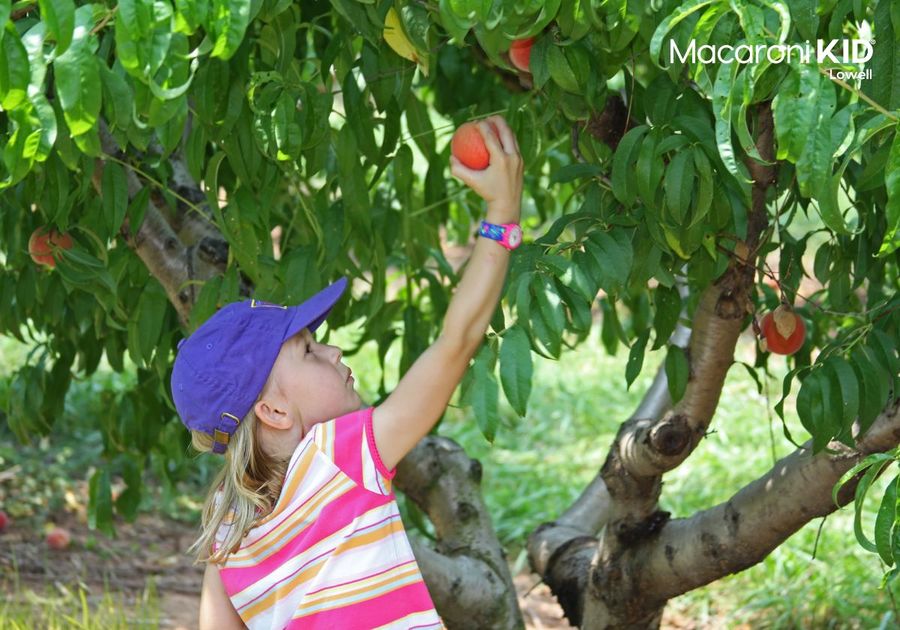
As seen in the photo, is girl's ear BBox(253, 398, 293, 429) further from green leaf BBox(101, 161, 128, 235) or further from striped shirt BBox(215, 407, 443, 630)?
green leaf BBox(101, 161, 128, 235)

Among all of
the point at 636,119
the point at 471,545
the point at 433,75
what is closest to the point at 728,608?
the point at 471,545

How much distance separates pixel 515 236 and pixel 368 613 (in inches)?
23.2

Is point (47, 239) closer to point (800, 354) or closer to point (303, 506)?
point (303, 506)

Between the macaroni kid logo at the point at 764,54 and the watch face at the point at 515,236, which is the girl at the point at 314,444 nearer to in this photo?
the watch face at the point at 515,236

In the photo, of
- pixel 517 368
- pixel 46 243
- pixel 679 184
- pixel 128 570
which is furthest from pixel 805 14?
pixel 128 570

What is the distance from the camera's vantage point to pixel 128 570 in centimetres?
430

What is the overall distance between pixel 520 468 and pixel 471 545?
8.34 feet

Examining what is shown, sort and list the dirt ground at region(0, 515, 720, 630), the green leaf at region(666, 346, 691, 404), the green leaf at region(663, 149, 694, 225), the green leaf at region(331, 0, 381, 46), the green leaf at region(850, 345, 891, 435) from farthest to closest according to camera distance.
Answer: the dirt ground at region(0, 515, 720, 630)
the green leaf at region(666, 346, 691, 404)
the green leaf at region(850, 345, 891, 435)
the green leaf at region(331, 0, 381, 46)
the green leaf at region(663, 149, 694, 225)

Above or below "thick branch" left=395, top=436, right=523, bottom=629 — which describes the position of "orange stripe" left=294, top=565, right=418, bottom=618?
below

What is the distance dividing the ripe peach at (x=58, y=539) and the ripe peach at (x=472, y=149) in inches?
124

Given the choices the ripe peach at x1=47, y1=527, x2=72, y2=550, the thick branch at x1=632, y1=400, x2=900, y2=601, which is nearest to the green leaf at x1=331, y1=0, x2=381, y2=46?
the thick branch at x1=632, y1=400, x2=900, y2=601

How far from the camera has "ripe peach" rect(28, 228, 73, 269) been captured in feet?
7.15

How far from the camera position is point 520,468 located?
17.8ft

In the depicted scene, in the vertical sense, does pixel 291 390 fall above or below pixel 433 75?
below
